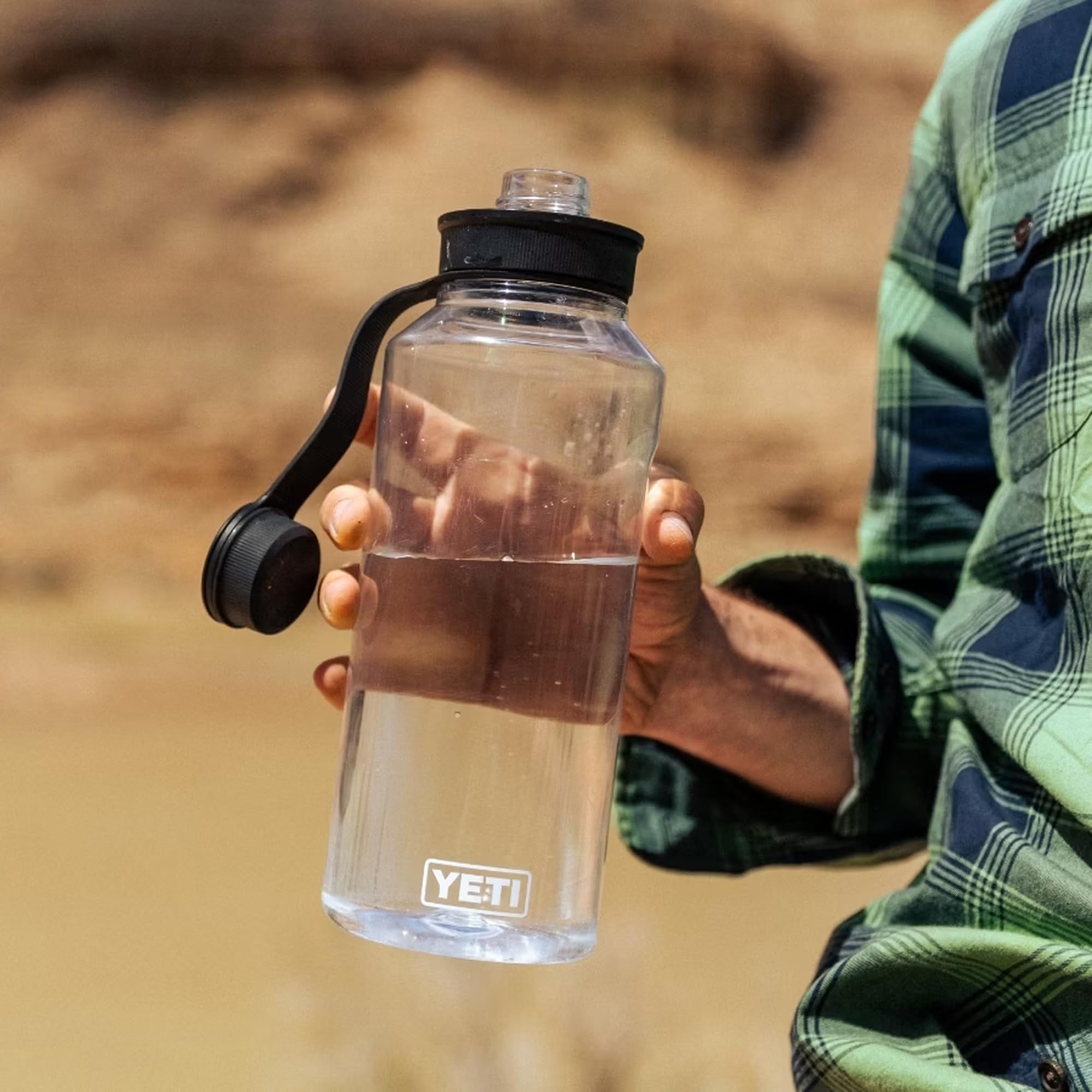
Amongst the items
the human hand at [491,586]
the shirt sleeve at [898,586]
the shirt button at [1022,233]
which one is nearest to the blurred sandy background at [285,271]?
the shirt sleeve at [898,586]

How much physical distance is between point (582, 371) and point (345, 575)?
0.68ft

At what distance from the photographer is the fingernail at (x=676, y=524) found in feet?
3.40

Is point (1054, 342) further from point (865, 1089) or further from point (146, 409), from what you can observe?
point (146, 409)

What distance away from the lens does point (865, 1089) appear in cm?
97

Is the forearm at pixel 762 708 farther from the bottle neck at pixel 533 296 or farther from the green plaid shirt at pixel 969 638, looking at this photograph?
the bottle neck at pixel 533 296

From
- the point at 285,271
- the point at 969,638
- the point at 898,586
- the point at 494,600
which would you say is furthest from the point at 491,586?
the point at 285,271

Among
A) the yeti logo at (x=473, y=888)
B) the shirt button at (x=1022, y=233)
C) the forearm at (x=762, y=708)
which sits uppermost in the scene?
the shirt button at (x=1022, y=233)

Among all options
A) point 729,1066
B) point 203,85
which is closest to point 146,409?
point 203,85

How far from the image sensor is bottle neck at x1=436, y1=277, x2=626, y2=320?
36.9 inches

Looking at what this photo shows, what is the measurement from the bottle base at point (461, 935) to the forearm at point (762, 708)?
0.36 metres

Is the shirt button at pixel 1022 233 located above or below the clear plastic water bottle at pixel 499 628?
above

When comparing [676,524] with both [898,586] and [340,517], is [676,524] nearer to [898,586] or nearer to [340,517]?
[340,517]

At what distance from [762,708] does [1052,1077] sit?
0.42 meters

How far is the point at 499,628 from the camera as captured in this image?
3.12ft
